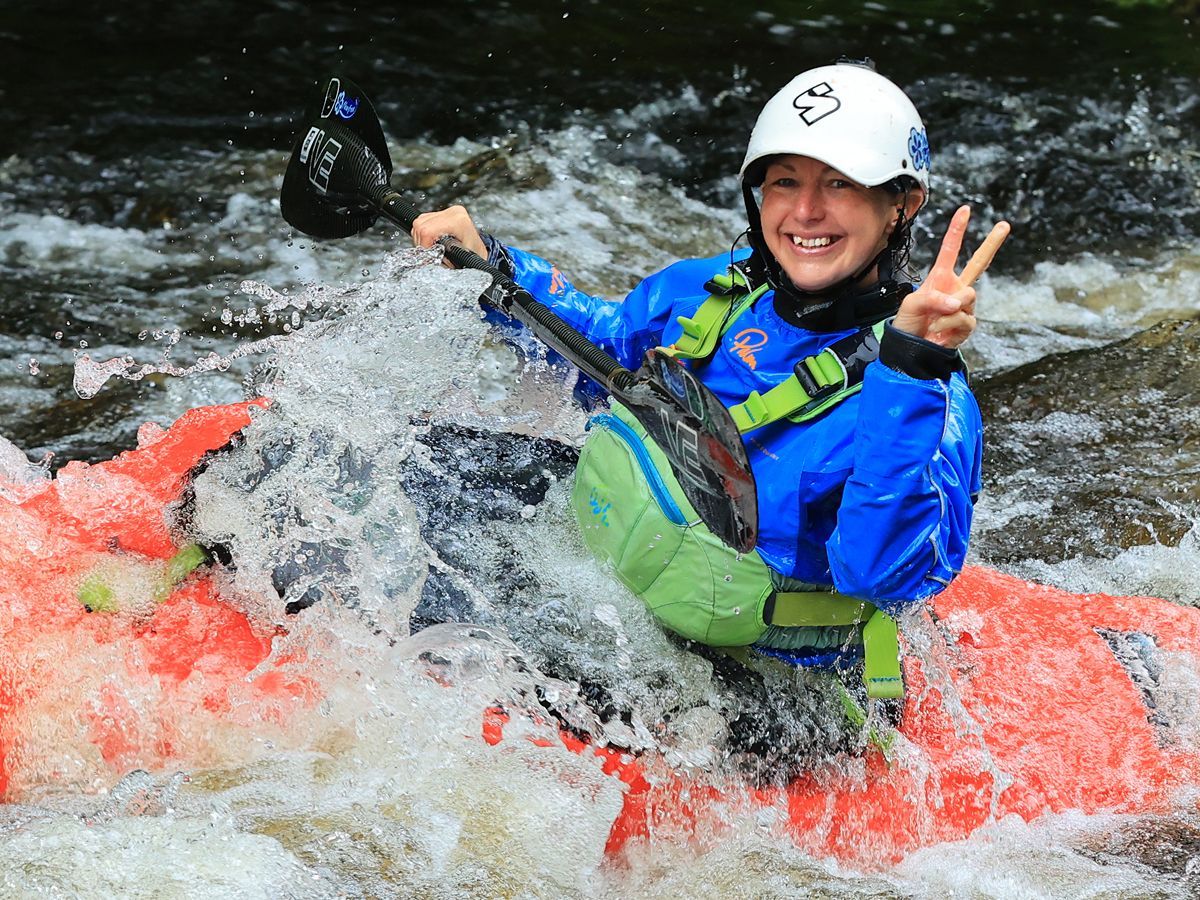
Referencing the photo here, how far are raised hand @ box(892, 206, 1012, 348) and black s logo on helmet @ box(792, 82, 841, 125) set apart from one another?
1.62 feet

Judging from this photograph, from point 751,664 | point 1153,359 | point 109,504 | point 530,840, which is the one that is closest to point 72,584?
point 109,504

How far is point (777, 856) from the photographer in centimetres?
269

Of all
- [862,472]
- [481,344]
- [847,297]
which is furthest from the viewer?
[481,344]

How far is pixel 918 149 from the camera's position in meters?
2.59

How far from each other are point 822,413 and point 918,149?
0.60 meters

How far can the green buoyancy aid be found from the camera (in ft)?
7.95

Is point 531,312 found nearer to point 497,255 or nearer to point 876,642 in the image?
point 497,255

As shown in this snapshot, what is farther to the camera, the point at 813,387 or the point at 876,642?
the point at 876,642

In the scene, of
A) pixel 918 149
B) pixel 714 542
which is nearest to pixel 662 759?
pixel 714 542

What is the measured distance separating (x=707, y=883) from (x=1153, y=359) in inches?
138

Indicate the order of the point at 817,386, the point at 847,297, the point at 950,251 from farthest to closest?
1. the point at 847,297
2. the point at 817,386
3. the point at 950,251

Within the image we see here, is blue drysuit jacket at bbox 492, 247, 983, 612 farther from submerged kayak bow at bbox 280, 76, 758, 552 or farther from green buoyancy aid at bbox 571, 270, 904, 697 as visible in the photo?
submerged kayak bow at bbox 280, 76, 758, 552

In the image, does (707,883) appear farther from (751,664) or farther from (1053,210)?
(1053,210)

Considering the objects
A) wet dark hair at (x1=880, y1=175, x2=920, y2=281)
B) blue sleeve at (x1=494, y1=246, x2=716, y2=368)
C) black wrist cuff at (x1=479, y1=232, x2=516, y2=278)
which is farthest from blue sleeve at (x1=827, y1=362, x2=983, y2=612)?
black wrist cuff at (x1=479, y1=232, x2=516, y2=278)
